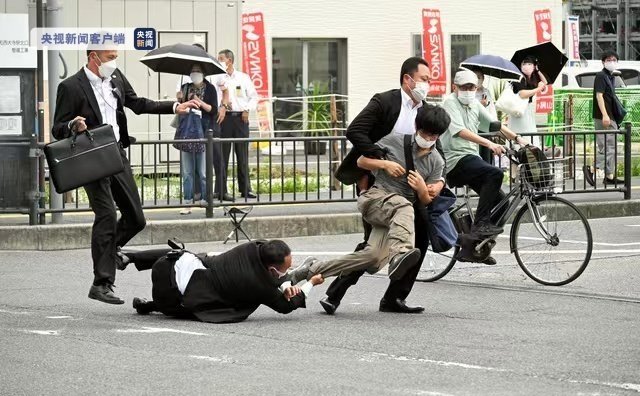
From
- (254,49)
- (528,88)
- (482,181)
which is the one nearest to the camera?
(482,181)

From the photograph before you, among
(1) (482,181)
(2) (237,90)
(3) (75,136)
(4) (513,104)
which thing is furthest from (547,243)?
(2) (237,90)

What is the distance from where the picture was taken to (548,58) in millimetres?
19125

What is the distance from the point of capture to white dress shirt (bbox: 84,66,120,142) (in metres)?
10.5

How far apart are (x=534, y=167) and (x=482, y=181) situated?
0.48 metres

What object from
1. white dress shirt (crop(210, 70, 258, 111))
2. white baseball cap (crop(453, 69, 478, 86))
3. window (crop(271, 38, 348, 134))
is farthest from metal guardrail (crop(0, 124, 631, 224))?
window (crop(271, 38, 348, 134))

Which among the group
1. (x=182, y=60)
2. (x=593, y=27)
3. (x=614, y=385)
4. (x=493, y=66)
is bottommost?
(x=614, y=385)

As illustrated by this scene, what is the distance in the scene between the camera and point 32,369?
8.01 meters

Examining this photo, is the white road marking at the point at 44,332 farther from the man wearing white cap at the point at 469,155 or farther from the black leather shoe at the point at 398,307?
the man wearing white cap at the point at 469,155

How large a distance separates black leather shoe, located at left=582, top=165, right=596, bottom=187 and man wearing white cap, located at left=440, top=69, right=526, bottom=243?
601 centimetres

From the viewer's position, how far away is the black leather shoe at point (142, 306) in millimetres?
10055

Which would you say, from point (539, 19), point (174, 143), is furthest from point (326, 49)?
point (174, 143)

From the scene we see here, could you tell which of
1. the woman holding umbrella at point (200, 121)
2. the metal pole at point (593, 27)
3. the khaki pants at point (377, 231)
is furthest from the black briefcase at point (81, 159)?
the metal pole at point (593, 27)

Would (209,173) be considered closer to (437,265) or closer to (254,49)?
(437,265)

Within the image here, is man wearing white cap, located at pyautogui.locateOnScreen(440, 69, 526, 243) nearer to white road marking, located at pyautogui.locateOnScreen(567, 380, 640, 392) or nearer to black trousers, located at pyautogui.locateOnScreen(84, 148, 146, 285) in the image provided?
black trousers, located at pyautogui.locateOnScreen(84, 148, 146, 285)
